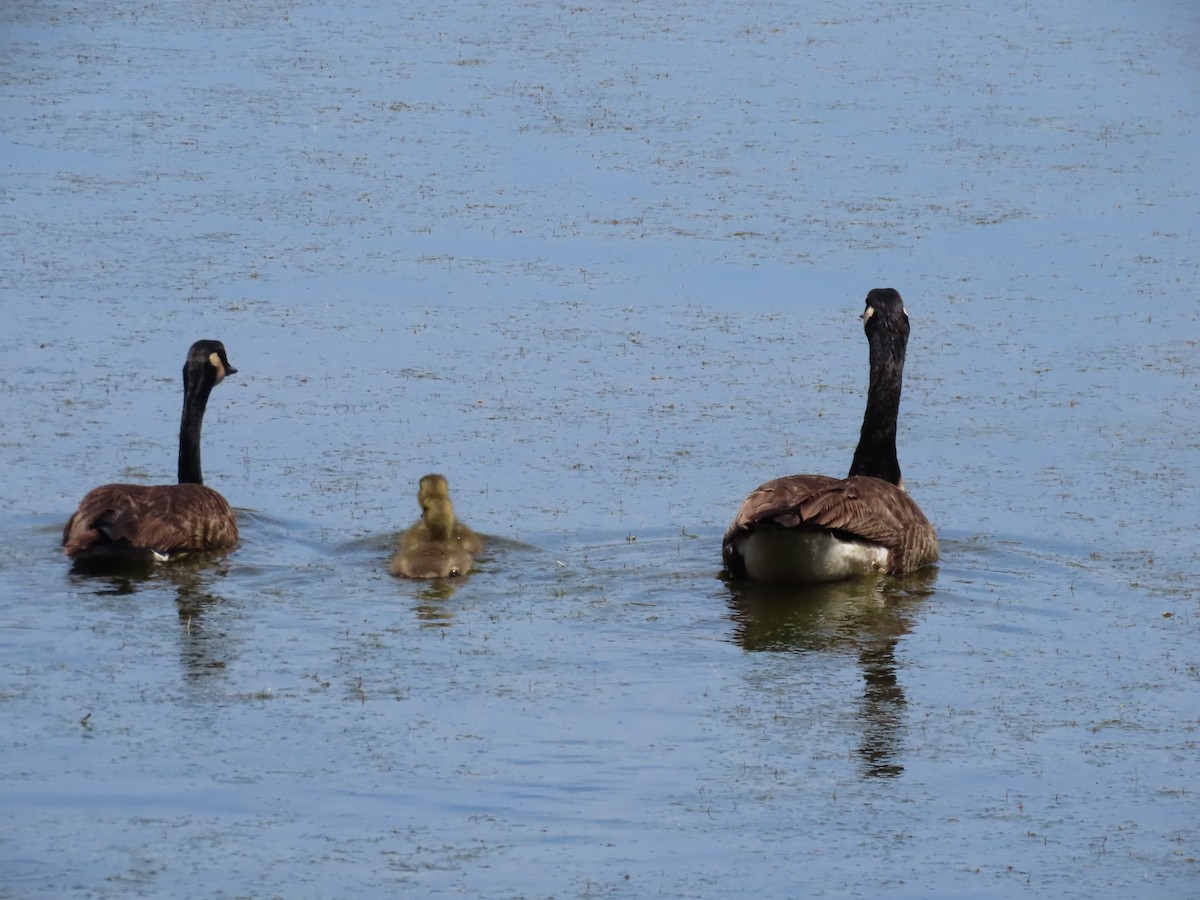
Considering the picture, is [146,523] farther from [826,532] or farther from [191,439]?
[826,532]

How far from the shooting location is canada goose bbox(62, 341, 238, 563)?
10.6 m

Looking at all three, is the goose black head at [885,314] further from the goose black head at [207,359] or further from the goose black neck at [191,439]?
the goose black neck at [191,439]

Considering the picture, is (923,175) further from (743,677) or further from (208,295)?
(743,677)

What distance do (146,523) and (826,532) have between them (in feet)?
11.3

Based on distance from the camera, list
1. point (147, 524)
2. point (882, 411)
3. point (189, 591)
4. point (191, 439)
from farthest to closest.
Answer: point (882, 411), point (191, 439), point (147, 524), point (189, 591)

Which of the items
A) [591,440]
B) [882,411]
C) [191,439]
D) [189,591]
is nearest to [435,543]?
[189,591]

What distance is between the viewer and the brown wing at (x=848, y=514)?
10.5 metres

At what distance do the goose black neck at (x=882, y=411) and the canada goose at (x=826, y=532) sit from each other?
1.37 ft

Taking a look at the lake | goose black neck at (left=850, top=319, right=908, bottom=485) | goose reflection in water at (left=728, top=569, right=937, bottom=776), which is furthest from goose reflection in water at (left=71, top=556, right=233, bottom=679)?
goose black neck at (left=850, top=319, right=908, bottom=485)

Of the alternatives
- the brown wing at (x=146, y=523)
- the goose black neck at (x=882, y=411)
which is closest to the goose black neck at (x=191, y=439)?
the brown wing at (x=146, y=523)

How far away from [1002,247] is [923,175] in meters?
2.22

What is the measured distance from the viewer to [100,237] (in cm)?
1708

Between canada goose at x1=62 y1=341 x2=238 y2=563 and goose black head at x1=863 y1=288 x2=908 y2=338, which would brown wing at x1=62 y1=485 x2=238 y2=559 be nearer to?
canada goose at x1=62 y1=341 x2=238 y2=563

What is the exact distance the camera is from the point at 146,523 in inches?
420
